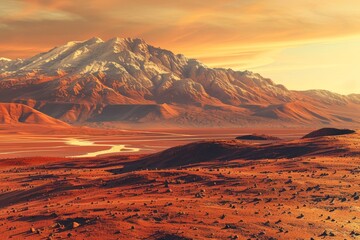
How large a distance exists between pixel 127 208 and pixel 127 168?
33123 millimetres

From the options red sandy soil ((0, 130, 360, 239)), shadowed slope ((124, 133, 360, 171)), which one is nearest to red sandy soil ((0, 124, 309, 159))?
shadowed slope ((124, 133, 360, 171))

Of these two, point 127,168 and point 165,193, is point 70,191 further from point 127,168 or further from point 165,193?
point 127,168

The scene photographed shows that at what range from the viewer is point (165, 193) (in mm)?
27656

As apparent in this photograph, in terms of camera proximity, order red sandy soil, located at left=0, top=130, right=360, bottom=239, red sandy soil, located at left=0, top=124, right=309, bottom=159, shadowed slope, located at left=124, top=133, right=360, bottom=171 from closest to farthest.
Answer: red sandy soil, located at left=0, top=130, right=360, bottom=239, shadowed slope, located at left=124, top=133, right=360, bottom=171, red sandy soil, located at left=0, top=124, right=309, bottom=159

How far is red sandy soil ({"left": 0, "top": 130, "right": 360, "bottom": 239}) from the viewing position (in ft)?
63.1

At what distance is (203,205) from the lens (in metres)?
23.1

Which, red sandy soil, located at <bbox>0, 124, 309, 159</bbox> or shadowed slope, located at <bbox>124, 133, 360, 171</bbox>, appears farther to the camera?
red sandy soil, located at <bbox>0, 124, 309, 159</bbox>

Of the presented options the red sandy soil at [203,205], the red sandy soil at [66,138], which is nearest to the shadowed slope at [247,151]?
the red sandy soil at [203,205]

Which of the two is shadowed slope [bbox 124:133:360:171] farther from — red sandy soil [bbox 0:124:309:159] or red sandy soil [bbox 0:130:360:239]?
red sandy soil [bbox 0:124:309:159]

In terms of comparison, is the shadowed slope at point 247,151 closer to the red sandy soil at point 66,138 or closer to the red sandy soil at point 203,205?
the red sandy soil at point 203,205

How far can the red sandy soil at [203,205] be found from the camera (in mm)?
19219

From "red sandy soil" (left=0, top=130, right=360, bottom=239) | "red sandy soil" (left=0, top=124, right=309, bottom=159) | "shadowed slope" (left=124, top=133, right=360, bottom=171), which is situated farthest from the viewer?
"red sandy soil" (left=0, top=124, right=309, bottom=159)

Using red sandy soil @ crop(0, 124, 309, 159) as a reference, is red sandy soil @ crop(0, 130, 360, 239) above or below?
above

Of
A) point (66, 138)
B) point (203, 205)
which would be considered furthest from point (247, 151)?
point (66, 138)
